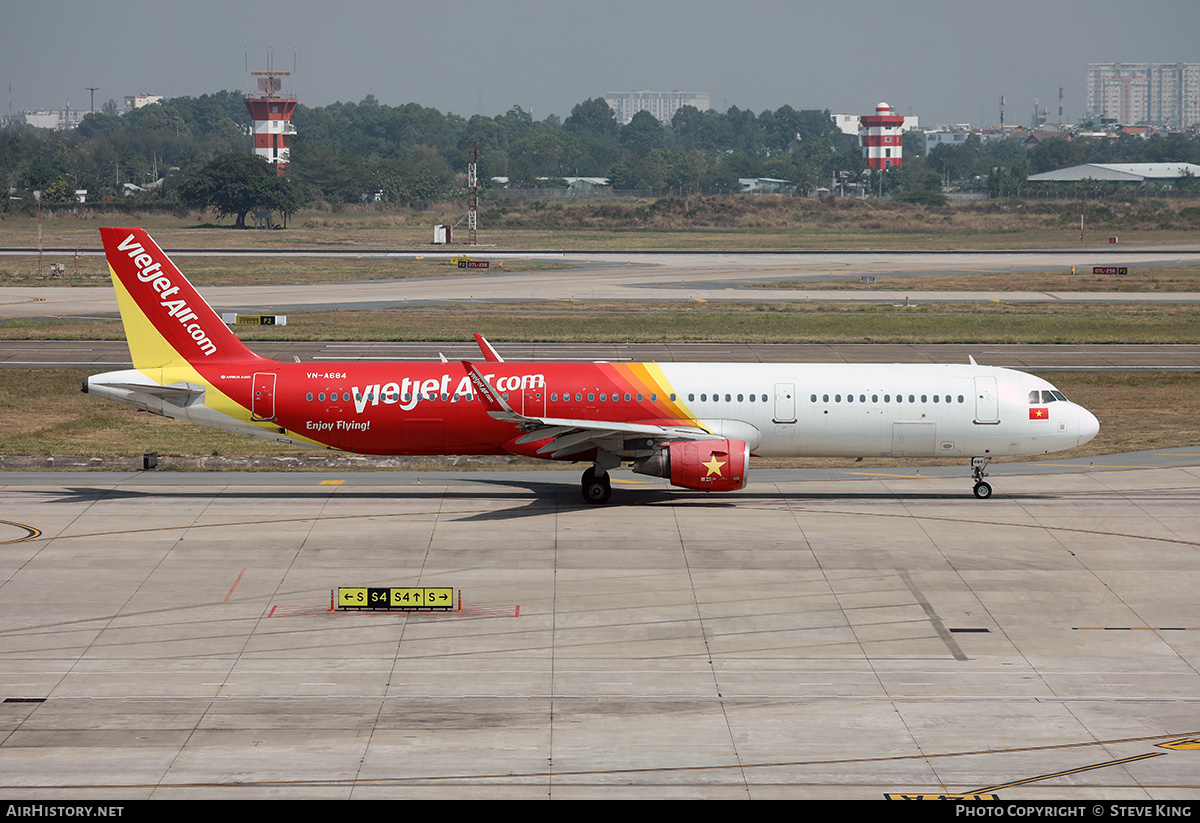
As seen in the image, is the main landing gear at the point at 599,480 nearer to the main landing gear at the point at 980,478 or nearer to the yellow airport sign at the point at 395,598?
the yellow airport sign at the point at 395,598

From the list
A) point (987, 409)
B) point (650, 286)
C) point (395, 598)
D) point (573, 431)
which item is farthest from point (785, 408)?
point (650, 286)

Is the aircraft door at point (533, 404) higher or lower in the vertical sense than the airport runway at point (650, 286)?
lower

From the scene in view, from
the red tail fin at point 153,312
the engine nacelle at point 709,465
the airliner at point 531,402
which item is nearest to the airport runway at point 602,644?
the engine nacelle at point 709,465

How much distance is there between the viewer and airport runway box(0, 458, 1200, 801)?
64.2 ft

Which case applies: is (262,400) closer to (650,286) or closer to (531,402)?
(531,402)

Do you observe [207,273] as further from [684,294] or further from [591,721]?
[591,721]

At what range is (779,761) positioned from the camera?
65.2 feet

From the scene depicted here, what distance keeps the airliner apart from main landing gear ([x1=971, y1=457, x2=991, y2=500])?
0.13 metres

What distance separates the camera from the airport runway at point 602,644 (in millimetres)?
19562

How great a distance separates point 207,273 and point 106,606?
89923 millimetres

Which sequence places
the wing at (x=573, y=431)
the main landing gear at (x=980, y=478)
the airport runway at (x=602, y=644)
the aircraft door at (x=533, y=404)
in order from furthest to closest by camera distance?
the main landing gear at (x=980, y=478) < the aircraft door at (x=533, y=404) < the wing at (x=573, y=431) < the airport runway at (x=602, y=644)

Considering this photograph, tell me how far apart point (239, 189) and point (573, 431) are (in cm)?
15377

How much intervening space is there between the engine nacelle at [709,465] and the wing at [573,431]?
2.37 feet

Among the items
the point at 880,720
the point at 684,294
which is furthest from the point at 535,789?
the point at 684,294
